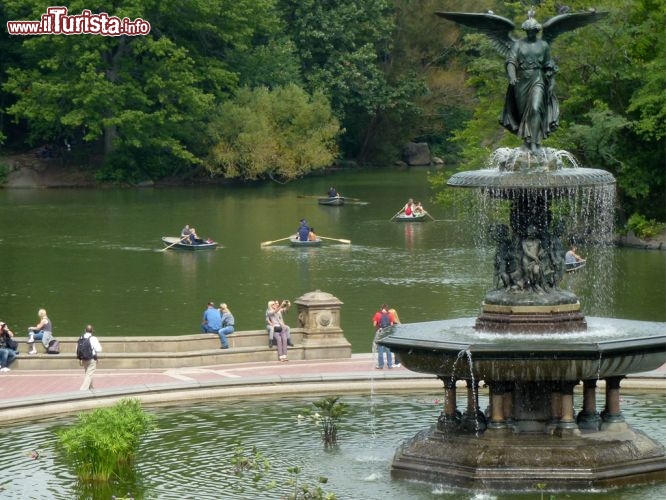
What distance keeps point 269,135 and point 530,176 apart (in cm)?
6922

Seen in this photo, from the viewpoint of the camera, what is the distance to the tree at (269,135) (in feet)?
310

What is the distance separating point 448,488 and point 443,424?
4.65 feet

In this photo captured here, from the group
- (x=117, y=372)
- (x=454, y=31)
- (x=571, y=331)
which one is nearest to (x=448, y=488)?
(x=571, y=331)

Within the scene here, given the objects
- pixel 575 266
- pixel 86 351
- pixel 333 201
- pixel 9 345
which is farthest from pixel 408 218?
pixel 86 351

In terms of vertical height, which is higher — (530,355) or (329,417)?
(530,355)

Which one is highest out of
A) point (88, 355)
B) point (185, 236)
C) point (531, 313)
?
point (531, 313)

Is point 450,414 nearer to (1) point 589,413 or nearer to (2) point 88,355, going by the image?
(1) point 589,413

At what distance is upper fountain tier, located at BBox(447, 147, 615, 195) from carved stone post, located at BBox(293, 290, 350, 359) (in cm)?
1092

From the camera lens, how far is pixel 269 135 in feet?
310

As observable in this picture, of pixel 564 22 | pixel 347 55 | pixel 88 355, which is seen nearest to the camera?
pixel 564 22

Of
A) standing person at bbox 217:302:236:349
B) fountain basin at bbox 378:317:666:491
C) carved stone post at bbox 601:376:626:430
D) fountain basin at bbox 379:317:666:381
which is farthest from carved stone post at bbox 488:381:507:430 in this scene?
standing person at bbox 217:302:236:349

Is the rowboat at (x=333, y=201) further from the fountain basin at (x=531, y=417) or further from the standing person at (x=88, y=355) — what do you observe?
the fountain basin at (x=531, y=417)

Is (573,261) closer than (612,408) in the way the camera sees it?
No

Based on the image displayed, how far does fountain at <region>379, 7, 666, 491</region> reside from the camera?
24828 millimetres
